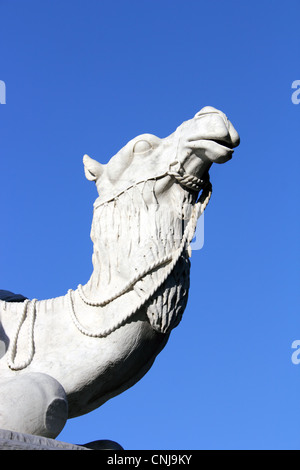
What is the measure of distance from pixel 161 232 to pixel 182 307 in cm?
48

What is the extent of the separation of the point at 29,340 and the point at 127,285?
0.71 meters

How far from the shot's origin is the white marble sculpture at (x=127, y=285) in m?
5.21

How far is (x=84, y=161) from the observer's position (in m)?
5.86

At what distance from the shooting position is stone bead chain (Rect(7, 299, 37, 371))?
5.24 m

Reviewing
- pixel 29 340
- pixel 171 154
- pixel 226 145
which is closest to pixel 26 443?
pixel 29 340

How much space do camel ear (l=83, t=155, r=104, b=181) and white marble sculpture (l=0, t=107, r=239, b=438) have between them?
2.3 inches

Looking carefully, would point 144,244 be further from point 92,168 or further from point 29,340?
point 29,340

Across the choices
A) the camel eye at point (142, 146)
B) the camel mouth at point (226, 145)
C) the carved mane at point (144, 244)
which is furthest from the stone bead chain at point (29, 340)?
the camel mouth at point (226, 145)

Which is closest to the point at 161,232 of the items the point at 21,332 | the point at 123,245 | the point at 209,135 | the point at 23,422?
the point at 123,245

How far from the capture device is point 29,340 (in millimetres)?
5375
